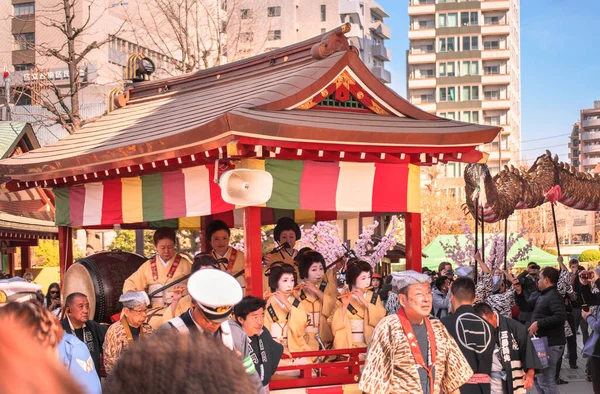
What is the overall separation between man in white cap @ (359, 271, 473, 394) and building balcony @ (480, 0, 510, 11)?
2632 inches

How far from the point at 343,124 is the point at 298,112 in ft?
1.58

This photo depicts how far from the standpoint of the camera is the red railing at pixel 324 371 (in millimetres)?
7352

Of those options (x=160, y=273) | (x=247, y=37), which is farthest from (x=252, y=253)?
(x=247, y=37)

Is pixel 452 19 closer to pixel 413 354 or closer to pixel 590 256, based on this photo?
pixel 590 256

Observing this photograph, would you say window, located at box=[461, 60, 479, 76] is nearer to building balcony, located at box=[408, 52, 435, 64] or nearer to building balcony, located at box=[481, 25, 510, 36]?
building balcony, located at box=[481, 25, 510, 36]

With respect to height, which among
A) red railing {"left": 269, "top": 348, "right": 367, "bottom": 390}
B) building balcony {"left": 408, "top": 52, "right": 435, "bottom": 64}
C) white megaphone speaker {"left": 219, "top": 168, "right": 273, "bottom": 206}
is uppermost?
building balcony {"left": 408, "top": 52, "right": 435, "bottom": 64}

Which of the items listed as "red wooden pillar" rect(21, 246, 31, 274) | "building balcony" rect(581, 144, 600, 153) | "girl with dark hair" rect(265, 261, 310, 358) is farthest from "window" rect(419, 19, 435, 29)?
"girl with dark hair" rect(265, 261, 310, 358)

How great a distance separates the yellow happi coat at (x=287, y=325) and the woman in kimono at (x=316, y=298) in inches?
17.8

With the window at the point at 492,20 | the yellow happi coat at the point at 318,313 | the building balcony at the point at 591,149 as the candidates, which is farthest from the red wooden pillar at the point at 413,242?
the building balcony at the point at 591,149

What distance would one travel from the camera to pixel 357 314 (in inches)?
309

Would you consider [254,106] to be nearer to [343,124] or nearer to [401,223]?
[343,124]

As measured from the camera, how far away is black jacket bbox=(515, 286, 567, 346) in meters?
10.2

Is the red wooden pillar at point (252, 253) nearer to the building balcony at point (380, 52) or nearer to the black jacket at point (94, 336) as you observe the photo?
the black jacket at point (94, 336)

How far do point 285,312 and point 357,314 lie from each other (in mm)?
752
